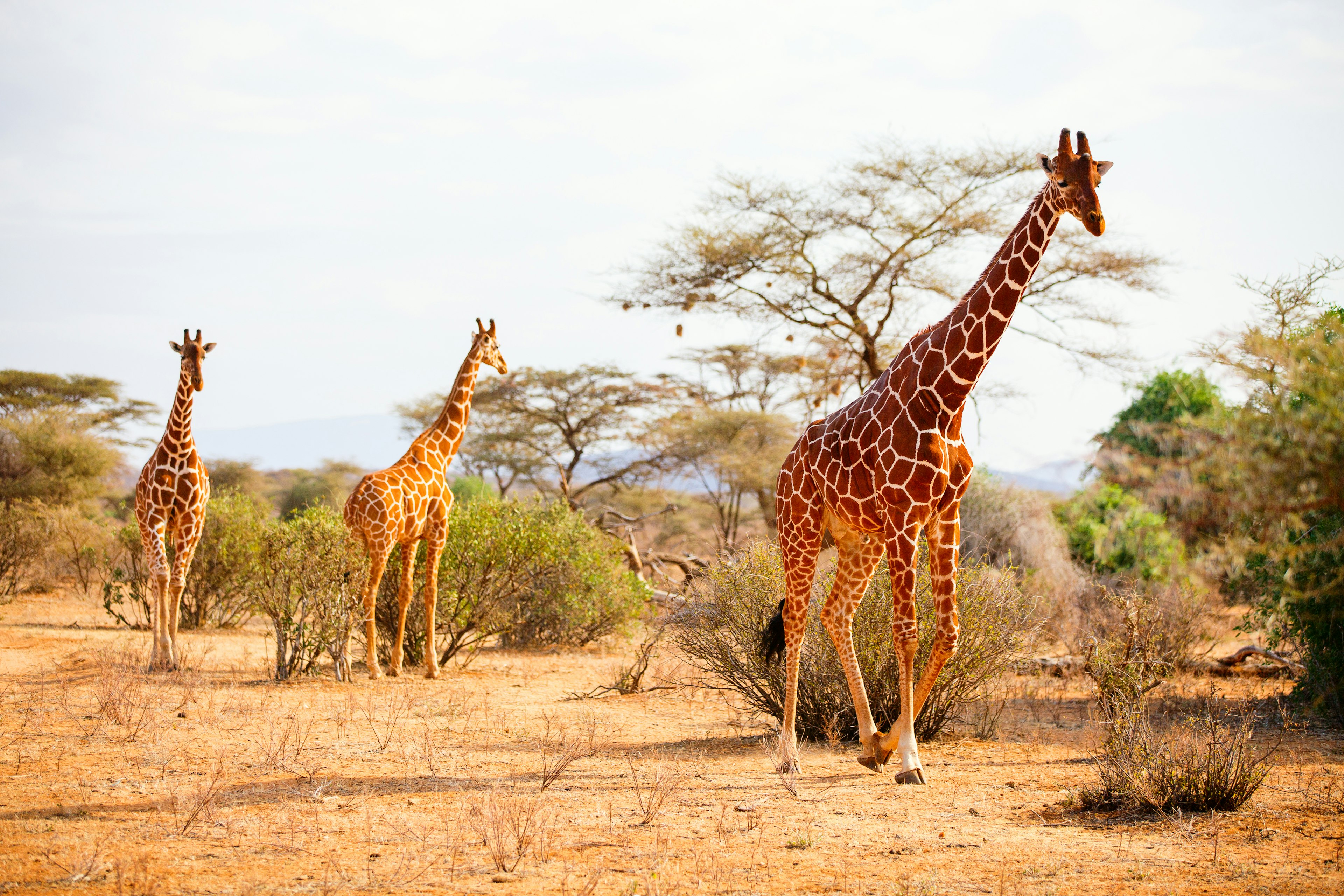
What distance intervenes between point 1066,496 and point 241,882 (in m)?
18.2

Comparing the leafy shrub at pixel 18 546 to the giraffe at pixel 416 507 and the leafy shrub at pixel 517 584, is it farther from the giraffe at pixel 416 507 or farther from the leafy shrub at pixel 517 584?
the giraffe at pixel 416 507

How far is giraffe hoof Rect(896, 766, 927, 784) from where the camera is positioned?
5598mm

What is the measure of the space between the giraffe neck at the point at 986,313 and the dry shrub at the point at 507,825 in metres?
3.00

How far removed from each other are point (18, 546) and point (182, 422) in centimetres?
684

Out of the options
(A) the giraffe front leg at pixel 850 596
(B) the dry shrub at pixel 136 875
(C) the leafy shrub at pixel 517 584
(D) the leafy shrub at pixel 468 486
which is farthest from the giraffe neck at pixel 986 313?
(D) the leafy shrub at pixel 468 486

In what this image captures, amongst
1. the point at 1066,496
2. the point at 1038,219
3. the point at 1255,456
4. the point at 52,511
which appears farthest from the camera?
the point at 1066,496

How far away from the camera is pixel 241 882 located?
372 centimetres

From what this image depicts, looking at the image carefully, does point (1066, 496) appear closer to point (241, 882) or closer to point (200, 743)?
point (200, 743)

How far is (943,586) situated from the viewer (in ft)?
18.6

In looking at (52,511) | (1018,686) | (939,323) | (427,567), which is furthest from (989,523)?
(52,511)

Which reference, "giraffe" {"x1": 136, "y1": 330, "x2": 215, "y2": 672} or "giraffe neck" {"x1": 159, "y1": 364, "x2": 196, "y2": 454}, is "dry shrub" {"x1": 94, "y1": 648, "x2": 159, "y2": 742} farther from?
"giraffe neck" {"x1": 159, "y1": 364, "x2": 196, "y2": 454}

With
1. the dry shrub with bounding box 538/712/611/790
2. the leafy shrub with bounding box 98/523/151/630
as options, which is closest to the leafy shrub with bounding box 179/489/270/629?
the leafy shrub with bounding box 98/523/151/630

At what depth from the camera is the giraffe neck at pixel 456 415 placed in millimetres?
10281

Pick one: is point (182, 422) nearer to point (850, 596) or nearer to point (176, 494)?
point (176, 494)
